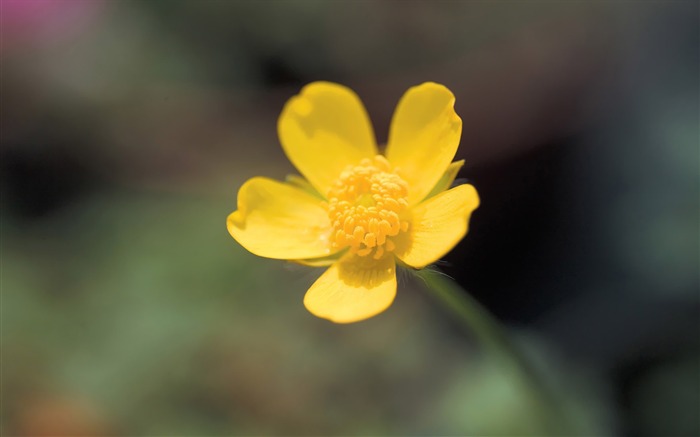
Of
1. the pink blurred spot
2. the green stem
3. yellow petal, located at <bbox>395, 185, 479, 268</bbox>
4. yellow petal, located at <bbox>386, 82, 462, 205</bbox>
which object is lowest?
the green stem

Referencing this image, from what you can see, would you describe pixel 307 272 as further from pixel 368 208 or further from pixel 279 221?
pixel 368 208

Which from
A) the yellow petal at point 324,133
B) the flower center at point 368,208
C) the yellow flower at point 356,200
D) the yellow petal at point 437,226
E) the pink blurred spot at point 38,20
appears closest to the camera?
the yellow petal at point 437,226

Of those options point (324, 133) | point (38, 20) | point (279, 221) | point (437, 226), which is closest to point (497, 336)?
point (437, 226)

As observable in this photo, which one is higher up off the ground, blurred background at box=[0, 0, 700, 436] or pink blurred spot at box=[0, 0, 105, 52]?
pink blurred spot at box=[0, 0, 105, 52]

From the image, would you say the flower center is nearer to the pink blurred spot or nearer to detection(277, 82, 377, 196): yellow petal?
detection(277, 82, 377, 196): yellow petal

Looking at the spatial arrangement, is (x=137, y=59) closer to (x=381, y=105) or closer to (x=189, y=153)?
(x=189, y=153)

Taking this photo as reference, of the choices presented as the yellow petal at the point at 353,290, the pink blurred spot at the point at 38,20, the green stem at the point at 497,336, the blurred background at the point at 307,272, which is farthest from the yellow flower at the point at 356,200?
the pink blurred spot at the point at 38,20

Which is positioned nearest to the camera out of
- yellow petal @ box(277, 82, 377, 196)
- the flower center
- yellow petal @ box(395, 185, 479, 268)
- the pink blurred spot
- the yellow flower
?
yellow petal @ box(395, 185, 479, 268)

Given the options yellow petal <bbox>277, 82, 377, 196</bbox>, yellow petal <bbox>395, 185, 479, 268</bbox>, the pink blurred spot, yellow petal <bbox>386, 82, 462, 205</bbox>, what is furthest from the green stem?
the pink blurred spot

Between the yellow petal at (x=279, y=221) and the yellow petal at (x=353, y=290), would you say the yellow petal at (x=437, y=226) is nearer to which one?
the yellow petal at (x=353, y=290)
